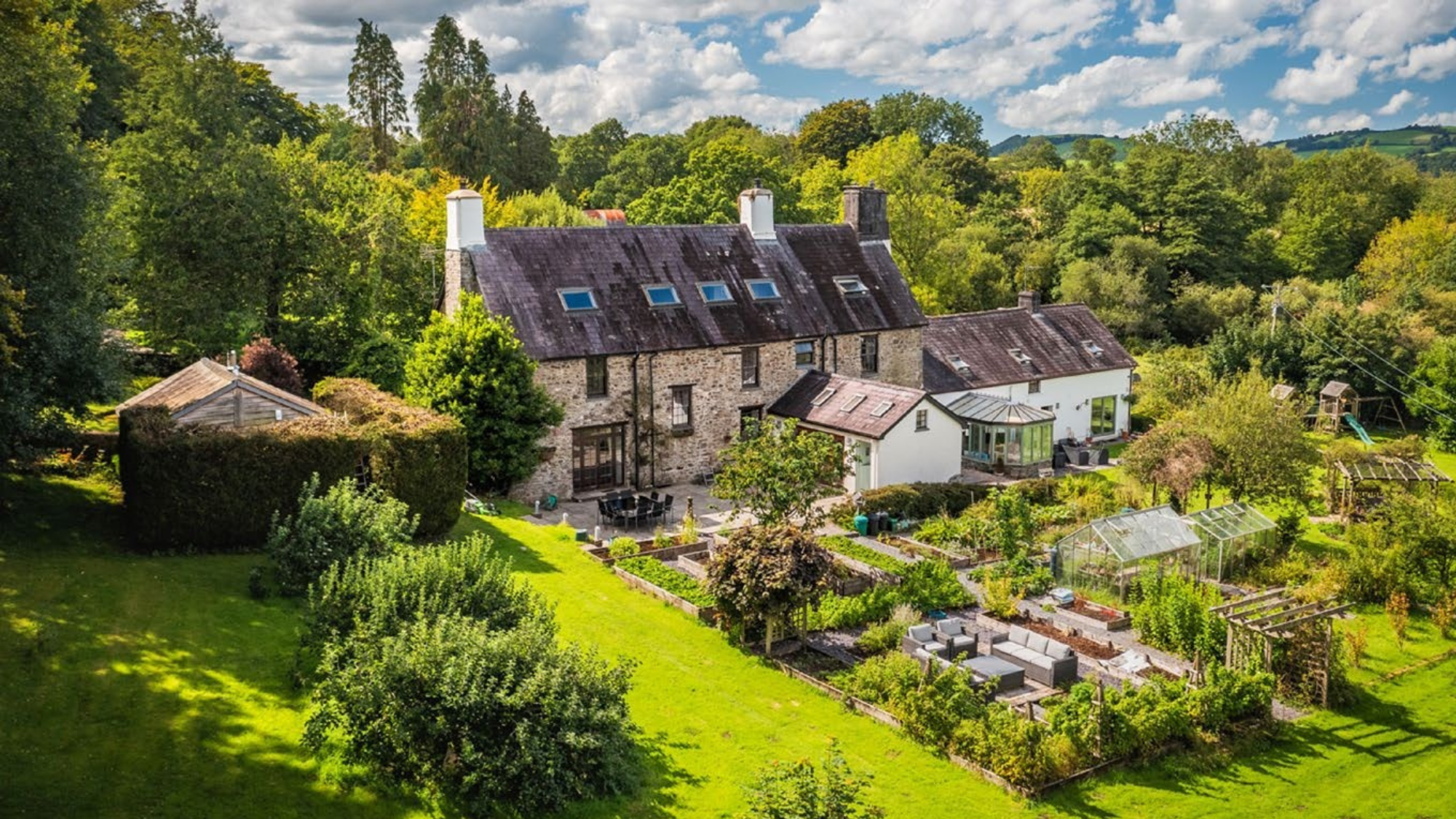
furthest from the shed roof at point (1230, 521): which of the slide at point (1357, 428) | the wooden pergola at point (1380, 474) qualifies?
the slide at point (1357, 428)

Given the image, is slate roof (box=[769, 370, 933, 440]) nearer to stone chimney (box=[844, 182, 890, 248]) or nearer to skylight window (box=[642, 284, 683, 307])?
skylight window (box=[642, 284, 683, 307])

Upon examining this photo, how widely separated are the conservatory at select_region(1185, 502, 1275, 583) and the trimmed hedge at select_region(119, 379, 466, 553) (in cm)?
1688

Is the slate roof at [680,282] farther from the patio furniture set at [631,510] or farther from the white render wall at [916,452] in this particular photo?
the white render wall at [916,452]

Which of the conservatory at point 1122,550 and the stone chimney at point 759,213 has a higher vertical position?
the stone chimney at point 759,213

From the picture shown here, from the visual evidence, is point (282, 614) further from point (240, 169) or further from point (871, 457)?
point (240, 169)

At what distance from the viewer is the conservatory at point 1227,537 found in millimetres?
24062

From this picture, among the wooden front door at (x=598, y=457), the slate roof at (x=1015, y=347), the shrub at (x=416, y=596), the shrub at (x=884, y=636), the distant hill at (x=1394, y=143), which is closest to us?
the shrub at (x=416, y=596)

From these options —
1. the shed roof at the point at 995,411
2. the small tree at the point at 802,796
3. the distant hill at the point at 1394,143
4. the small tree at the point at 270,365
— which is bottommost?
the small tree at the point at 802,796

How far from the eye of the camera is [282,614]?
56.8 feet

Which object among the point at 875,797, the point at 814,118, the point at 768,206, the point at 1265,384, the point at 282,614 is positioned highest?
the point at 814,118

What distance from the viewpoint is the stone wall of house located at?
95.6 feet

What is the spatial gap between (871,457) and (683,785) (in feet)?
54.2

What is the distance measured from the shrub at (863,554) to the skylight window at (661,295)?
9.37 metres

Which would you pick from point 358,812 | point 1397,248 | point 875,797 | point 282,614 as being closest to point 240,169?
point 282,614
